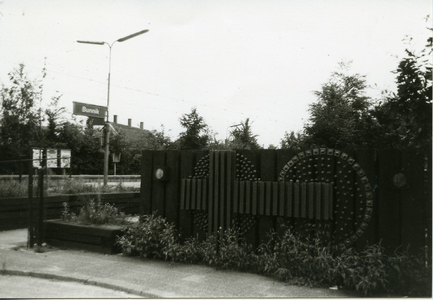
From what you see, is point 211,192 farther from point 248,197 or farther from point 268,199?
point 268,199

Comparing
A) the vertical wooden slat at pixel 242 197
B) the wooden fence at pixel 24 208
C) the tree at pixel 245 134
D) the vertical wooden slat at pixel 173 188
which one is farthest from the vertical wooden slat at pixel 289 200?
the tree at pixel 245 134

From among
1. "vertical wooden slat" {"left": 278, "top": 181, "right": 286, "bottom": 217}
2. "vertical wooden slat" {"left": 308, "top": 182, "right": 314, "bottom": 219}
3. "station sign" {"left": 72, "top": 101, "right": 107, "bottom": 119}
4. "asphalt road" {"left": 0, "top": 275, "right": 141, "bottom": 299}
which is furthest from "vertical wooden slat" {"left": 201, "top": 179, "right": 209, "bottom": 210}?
"station sign" {"left": 72, "top": 101, "right": 107, "bottom": 119}

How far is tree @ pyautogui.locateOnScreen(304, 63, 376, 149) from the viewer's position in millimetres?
28812

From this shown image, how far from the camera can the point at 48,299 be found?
197 inches

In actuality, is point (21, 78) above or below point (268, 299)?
above

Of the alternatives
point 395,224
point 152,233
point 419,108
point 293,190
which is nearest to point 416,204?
point 395,224

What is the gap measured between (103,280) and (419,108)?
4.89m

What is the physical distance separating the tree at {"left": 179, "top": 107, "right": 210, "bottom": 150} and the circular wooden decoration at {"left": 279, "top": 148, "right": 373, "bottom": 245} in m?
23.4

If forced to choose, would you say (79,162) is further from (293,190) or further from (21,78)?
(293,190)

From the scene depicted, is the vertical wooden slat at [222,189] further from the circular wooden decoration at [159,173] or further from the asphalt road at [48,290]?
the asphalt road at [48,290]

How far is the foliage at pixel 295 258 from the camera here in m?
5.19

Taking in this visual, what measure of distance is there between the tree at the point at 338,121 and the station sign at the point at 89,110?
17.5 meters

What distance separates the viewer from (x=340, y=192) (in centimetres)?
604

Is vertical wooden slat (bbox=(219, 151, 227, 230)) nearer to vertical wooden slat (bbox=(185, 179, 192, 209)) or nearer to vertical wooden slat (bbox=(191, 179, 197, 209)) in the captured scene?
vertical wooden slat (bbox=(191, 179, 197, 209))
